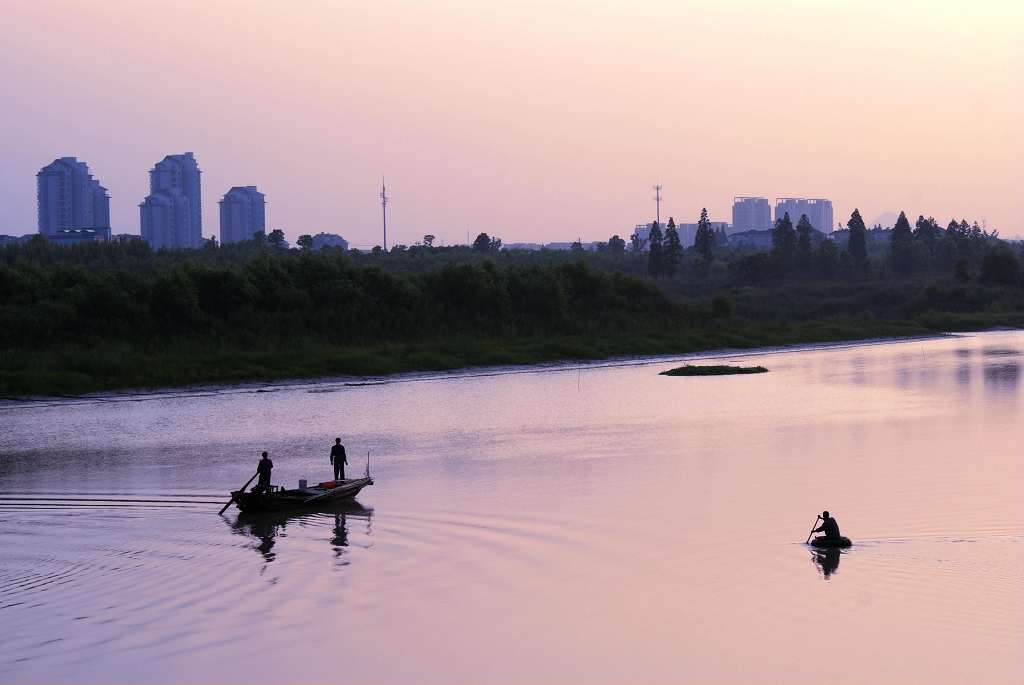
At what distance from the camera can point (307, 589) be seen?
705 inches

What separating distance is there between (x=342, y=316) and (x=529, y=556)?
4833 cm

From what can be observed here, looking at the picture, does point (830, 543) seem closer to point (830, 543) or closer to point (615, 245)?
point (830, 543)

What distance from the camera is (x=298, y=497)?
947 inches

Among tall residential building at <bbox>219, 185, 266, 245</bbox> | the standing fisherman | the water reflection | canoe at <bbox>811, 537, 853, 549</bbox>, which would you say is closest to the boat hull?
canoe at <bbox>811, 537, 853, 549</bbox>

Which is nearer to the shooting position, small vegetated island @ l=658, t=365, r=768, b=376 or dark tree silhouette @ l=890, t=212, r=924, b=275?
small vegetated island @ l=658, t=365, r=768, b=376

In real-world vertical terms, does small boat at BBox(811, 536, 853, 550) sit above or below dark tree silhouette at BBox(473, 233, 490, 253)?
below

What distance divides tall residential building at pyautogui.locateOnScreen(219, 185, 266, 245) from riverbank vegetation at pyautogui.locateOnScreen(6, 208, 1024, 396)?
67.2 m

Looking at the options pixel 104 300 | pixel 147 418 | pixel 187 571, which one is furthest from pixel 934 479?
pixel 104 300

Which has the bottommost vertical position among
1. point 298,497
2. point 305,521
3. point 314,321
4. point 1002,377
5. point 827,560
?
point 827,560

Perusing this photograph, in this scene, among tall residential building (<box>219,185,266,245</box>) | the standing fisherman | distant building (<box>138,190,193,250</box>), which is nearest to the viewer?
the standing fisherman

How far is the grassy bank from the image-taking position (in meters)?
50.3

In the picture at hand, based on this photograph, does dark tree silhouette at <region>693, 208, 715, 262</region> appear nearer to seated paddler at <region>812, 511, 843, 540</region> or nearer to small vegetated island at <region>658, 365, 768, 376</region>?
small vegetated island at <region>658, 365, 768, 376</region>

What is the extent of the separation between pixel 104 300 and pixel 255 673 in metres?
48.4

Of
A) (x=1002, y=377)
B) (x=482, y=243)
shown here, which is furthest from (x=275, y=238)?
(x=1002, y=377)
